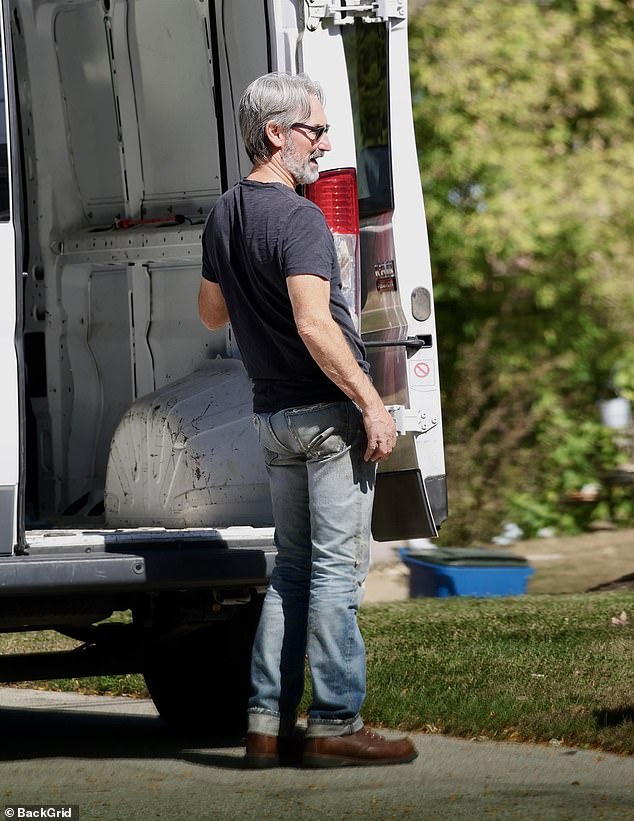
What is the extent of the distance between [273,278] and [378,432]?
0.51 meters

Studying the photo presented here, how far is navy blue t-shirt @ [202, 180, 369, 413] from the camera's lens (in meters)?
4.45

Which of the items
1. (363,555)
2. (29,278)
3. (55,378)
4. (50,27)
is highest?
(50,27)

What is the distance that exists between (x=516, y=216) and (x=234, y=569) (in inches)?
336

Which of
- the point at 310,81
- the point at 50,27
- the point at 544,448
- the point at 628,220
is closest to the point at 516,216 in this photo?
the point at 628,220

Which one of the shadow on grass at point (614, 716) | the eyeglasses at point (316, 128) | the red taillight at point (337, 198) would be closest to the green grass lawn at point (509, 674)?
the shadow on grass at point (614, 716)

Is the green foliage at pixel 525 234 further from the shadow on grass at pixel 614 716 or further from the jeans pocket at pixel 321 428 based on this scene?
the jeans pocket at pixel 321 428

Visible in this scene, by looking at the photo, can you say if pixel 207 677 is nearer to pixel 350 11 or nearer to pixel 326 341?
pixel 326 341

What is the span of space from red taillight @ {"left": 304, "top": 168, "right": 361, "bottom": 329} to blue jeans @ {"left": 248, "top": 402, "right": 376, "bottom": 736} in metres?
0.55

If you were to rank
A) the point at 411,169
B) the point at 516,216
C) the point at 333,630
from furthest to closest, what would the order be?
1. the point at 516,216
2. the point at 411,169
3. the point at 333,630

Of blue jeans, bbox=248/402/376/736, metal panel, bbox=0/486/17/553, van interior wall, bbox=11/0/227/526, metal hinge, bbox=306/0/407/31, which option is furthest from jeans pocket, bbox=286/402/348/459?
van interior wall, bbox=11/0/227/526

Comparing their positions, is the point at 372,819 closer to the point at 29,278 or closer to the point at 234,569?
the point at 234,569

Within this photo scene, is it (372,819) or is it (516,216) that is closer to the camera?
(372,819)

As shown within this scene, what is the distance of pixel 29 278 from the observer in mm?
6180

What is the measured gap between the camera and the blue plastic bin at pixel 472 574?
10.5 metres
